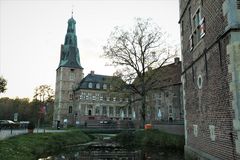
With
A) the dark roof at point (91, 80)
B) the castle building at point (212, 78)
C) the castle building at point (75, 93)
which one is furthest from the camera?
the dark roof at point (91, 80)

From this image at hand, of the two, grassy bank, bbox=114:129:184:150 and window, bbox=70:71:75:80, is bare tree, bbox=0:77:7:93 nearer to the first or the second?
grassy bank, bbox=114:129:184:150

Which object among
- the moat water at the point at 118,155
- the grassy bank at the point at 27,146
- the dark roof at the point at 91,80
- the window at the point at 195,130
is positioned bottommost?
the moat water at the point at 118,155

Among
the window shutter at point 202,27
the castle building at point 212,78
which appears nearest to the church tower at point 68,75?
the castle building at point 212,78

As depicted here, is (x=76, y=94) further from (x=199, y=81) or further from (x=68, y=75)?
(x=199, y=81)

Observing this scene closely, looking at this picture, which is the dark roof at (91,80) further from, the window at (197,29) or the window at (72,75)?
the window at (197,29)

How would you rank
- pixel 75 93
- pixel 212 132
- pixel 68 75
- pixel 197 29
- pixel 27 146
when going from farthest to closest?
pixel 75 93 < pixel 68 75 < pixel 27 146 < pixel 197 29 < pixel 212 132

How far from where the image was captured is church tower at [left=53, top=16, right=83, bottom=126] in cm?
6369

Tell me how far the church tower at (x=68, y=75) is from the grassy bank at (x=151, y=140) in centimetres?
3806

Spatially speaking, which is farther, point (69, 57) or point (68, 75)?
point (69, 57)

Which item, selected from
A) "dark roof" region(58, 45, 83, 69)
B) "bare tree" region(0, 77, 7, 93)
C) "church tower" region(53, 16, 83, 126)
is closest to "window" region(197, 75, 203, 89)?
"bare tree" region(0, 77, 7, 93)

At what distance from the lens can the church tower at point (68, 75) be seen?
63.7 m

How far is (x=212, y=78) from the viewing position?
945 cm

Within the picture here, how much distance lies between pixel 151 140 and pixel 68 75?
45.7m

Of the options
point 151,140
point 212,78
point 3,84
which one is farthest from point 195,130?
point 3,84
